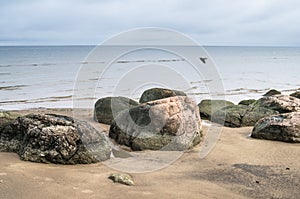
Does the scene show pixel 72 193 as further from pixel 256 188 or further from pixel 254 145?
pixel 254 145

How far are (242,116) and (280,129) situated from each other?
2525mm

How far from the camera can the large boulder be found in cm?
604

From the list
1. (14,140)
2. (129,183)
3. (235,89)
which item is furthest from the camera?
(235,89)

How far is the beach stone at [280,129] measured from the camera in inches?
339

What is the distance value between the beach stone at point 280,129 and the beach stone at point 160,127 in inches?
71.0

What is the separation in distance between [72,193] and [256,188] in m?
2.79

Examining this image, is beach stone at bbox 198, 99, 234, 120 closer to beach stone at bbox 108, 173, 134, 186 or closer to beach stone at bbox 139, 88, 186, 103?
beach stone at bbox 139, 88, 186, 103

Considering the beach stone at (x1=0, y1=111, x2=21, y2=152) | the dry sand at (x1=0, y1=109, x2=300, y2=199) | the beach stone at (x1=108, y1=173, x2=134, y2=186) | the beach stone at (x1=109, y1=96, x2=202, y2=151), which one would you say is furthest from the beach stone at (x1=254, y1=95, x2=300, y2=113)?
the beach stone at (x1=0, y1=111, x2=21, y2=152)

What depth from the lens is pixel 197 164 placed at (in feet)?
22.4

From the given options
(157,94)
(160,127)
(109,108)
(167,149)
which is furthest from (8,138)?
(157,94)

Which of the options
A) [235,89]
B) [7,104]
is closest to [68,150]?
[7,104]

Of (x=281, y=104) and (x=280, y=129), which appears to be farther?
(x=281, y=104)

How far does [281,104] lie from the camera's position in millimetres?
11492

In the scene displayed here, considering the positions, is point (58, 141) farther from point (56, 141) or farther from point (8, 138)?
point (8, 138)
